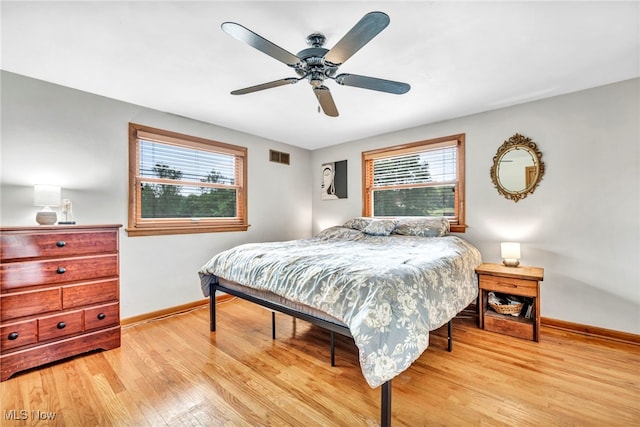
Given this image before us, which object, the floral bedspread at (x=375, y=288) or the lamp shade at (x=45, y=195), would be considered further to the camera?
the lamp shade at (x=45, y=195)

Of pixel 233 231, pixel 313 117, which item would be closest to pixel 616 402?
pixel 313 117

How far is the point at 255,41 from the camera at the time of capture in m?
1.51

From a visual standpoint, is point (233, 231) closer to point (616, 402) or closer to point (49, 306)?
point (49, 306)

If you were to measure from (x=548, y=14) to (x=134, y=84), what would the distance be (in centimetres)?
326

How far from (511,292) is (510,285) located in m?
0.07

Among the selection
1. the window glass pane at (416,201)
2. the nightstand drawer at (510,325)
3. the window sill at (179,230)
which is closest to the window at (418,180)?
the window glass pane at (416,201)

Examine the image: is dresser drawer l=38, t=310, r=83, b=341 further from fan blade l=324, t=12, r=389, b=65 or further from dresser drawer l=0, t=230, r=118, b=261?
fan blade l=324, t=12, r=389, b=65

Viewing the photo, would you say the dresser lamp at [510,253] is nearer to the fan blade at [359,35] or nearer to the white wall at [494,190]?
the white wall at [494,190]

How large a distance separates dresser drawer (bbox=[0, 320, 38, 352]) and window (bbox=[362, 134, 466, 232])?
382cm

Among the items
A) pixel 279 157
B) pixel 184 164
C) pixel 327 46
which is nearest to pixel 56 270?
pixel 184 164

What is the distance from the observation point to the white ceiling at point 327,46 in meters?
1.68

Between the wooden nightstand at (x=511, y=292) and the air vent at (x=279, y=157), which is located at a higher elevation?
the air vent at (x=279, y=157)

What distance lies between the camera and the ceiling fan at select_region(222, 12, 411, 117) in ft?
4.55

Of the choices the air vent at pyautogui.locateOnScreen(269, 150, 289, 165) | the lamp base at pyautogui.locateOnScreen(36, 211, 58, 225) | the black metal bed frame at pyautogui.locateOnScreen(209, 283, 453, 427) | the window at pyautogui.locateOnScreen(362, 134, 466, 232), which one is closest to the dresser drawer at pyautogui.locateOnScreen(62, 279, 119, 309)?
the lamp base at pyautogui.locateOnScreen(36, 211, 58, 225)
